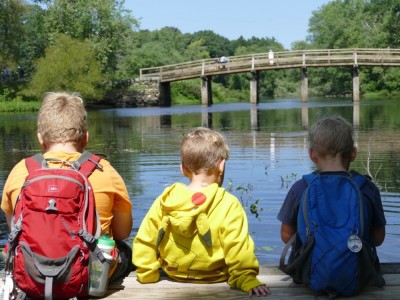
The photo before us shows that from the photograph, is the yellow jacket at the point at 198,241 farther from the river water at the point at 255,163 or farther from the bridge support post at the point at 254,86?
the bridge support post at the point at 254,86

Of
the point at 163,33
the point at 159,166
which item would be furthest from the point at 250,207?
the point at 163,33

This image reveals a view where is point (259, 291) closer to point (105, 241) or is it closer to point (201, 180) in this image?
point (201, 180)

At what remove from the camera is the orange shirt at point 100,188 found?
132 inches

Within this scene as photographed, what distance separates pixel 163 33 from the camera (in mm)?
104500

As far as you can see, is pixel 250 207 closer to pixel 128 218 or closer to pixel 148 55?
pixel 128 218

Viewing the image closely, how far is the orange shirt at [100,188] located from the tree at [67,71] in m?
44.9

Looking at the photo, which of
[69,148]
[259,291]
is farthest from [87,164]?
[259,291]

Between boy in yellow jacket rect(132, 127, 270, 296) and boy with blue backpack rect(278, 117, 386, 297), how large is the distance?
0.85ft

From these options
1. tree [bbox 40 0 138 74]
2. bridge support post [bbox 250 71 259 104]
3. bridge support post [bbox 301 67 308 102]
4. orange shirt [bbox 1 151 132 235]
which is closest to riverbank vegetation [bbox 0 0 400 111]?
tree [bbox 40 0 138 74]

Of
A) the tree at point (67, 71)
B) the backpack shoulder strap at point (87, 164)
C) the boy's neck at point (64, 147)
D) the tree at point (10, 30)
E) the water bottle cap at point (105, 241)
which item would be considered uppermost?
the tree at point (10, 30)

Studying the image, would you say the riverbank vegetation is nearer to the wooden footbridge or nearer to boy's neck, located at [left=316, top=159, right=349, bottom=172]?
the wooden footbridge

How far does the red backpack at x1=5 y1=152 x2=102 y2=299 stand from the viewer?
3064 millimetres

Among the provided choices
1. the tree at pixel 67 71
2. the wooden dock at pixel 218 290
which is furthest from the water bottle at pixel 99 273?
the tree at pixel 67 71

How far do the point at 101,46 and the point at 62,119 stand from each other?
173 feet
